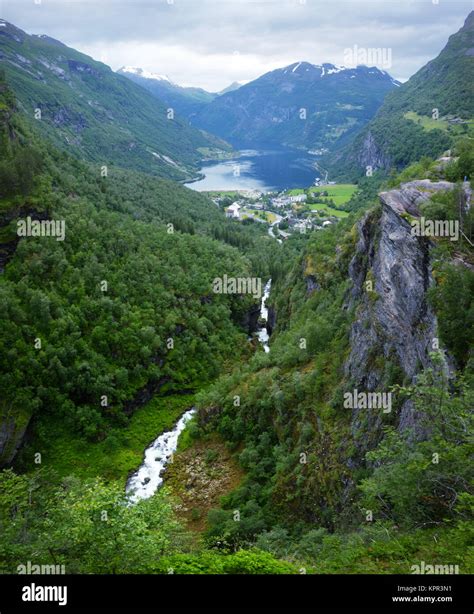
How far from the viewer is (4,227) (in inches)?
2650

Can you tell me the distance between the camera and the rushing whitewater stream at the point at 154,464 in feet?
166

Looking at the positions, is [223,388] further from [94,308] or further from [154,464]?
[94,308]

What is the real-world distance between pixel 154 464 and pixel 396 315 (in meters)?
36.7

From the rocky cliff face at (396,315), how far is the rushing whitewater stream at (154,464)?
25740mm

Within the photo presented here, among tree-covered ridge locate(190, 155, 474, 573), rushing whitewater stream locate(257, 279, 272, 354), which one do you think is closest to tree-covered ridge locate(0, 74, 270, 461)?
rushing whitewater stream locate(257, 279, 272, 354)

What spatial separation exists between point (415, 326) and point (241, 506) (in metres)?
21.5

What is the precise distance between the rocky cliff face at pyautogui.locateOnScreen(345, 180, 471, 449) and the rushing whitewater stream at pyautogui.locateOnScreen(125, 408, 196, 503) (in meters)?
25.7

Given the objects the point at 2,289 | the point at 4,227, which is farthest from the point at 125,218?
the point at 2,289

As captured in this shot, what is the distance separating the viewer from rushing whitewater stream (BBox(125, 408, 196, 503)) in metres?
50.5

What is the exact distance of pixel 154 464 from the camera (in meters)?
55.3

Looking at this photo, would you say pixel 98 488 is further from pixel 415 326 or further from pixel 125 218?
pixel 125 218

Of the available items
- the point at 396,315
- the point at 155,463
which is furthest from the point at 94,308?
the point at 396,315

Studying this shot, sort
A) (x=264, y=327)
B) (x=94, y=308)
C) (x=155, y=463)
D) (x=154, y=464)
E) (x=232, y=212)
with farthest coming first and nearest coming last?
(x=232, y=212), (x=264, y=327), (x=94, y=308), (x=155, y=463), (x=154, y=464)

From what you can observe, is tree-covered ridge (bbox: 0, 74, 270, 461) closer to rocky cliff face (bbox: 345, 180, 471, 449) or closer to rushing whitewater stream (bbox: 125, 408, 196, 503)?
rushing whitewater stream (bbox: 125, 408, 196, 503)
